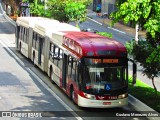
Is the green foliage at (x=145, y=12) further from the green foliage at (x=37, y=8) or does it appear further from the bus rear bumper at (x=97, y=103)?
the green foliage at (x=37, y=8)

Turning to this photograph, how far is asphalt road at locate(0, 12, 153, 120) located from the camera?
1847 cm

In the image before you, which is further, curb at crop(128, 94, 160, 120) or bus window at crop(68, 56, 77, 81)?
bus window at crop(68, 56, 77, 81)

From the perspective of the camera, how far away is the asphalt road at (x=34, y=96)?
18469mm

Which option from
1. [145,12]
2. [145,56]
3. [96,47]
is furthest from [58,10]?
[145,12]

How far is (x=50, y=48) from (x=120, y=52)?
7.55 meters

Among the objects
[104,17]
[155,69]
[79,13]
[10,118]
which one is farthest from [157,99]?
[104,17]

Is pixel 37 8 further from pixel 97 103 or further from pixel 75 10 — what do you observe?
pixel 97 103

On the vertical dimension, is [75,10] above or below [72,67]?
above

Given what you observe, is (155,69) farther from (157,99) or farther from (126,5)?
(126,5)

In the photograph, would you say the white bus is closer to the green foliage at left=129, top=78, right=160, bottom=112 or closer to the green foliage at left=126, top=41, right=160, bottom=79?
the green foliage at left=129, top=78, right=160, bottom=112

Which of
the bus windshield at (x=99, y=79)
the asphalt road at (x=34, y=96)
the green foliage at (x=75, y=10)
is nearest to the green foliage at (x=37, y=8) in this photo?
the green foliage at (x=75, y=10)

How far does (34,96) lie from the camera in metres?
21.2

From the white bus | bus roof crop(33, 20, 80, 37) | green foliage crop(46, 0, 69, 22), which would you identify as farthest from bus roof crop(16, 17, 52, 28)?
green foliage crop(46, 0, 69, 22)

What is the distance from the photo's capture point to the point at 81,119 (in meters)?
17.4
